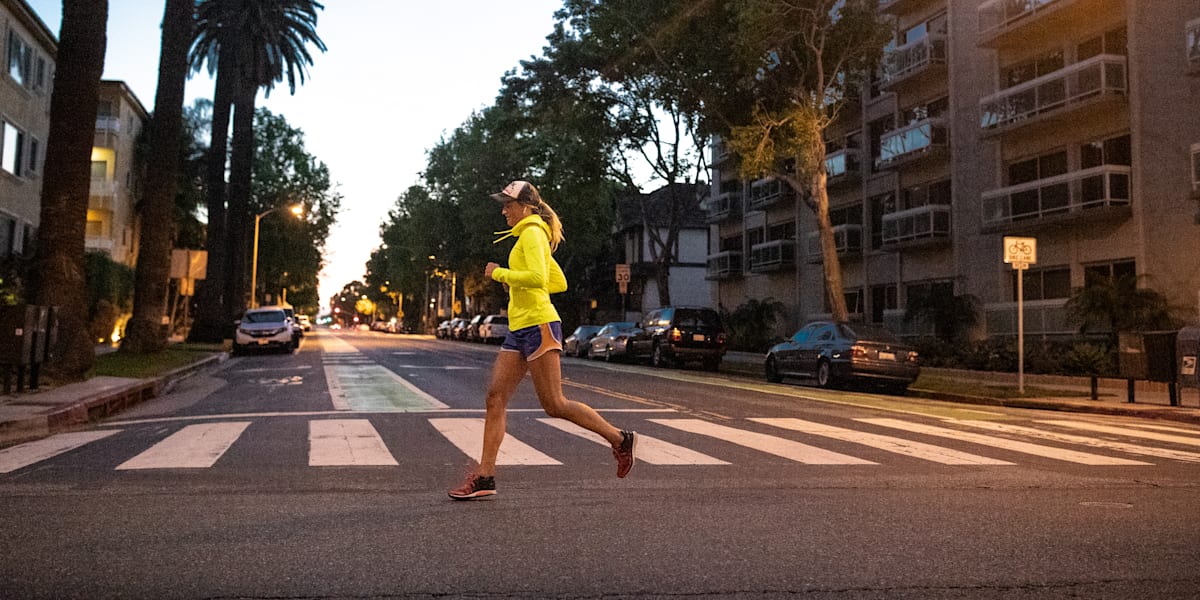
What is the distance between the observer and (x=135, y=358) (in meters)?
23.3

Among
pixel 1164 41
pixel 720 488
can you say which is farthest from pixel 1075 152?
pixel 720 488

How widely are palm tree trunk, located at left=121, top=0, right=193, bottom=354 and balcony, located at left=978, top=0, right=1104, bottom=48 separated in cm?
2203

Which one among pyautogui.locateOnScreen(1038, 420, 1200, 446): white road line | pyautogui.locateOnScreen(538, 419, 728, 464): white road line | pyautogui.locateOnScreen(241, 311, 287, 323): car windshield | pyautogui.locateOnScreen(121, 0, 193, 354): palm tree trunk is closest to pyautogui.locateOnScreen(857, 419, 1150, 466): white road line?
pyautogui.locateOnScreen(1038, 420, 1200, 446): white road line

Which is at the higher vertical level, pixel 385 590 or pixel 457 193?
pixel 457 193

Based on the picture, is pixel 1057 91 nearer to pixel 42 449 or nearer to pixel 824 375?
pixel 824 375

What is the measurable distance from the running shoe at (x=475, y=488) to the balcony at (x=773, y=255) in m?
34.9

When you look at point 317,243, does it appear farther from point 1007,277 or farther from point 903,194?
point 1007,277

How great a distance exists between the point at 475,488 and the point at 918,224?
89.6 feet

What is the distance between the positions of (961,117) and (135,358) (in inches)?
956

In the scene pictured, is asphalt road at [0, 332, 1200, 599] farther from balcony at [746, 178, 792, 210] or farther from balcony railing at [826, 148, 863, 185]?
balcony at [746, 178, 792, 210]

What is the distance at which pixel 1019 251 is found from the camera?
18031 mm

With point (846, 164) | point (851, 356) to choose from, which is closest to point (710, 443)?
point (851, 356)

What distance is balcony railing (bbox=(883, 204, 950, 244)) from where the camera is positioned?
30281 mm

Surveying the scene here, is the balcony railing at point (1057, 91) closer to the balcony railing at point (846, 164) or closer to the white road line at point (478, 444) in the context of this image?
the balcony railing at point (846, 164)
